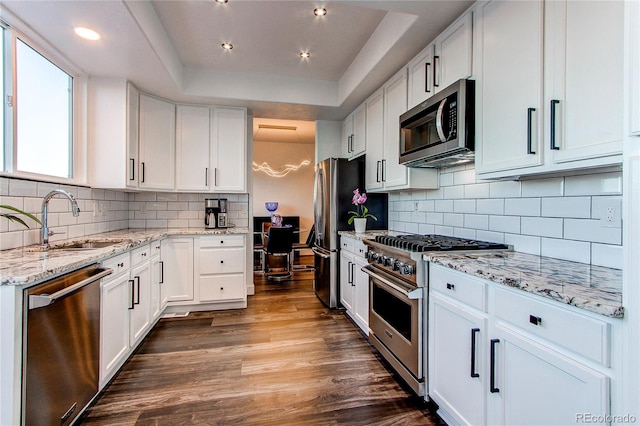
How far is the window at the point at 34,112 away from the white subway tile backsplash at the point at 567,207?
10.4 feet

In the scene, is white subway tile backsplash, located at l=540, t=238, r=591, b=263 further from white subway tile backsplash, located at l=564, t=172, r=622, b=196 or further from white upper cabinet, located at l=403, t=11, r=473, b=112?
white upper cabinet, located at l=403, t=11, r=473, b=112

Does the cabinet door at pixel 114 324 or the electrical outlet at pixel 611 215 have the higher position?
the electrical outlet at pixel 611 215

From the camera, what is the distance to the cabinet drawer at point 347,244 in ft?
10.6

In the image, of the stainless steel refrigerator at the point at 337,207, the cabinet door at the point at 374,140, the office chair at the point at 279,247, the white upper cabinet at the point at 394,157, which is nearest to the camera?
the white upper cabinet at the point at 394,157

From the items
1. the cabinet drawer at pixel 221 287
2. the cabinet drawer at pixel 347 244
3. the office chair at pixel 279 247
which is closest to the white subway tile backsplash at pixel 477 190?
the cabinet drawer at pixel 347 244

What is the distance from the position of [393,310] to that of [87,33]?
2.82 meters

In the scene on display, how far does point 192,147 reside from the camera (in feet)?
12.0

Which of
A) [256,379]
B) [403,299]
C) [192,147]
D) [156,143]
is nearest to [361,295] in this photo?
[403,299]

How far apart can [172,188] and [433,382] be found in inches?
126

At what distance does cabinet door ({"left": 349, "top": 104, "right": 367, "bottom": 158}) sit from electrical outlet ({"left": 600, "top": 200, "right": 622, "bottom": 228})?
235cm

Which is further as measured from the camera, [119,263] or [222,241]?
[222,241]

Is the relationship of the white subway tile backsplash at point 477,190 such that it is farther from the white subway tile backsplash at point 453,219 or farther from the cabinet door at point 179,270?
the cabinet door at point 179,270

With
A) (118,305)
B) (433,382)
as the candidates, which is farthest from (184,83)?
(433,382)

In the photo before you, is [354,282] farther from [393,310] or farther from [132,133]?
[132,133]
